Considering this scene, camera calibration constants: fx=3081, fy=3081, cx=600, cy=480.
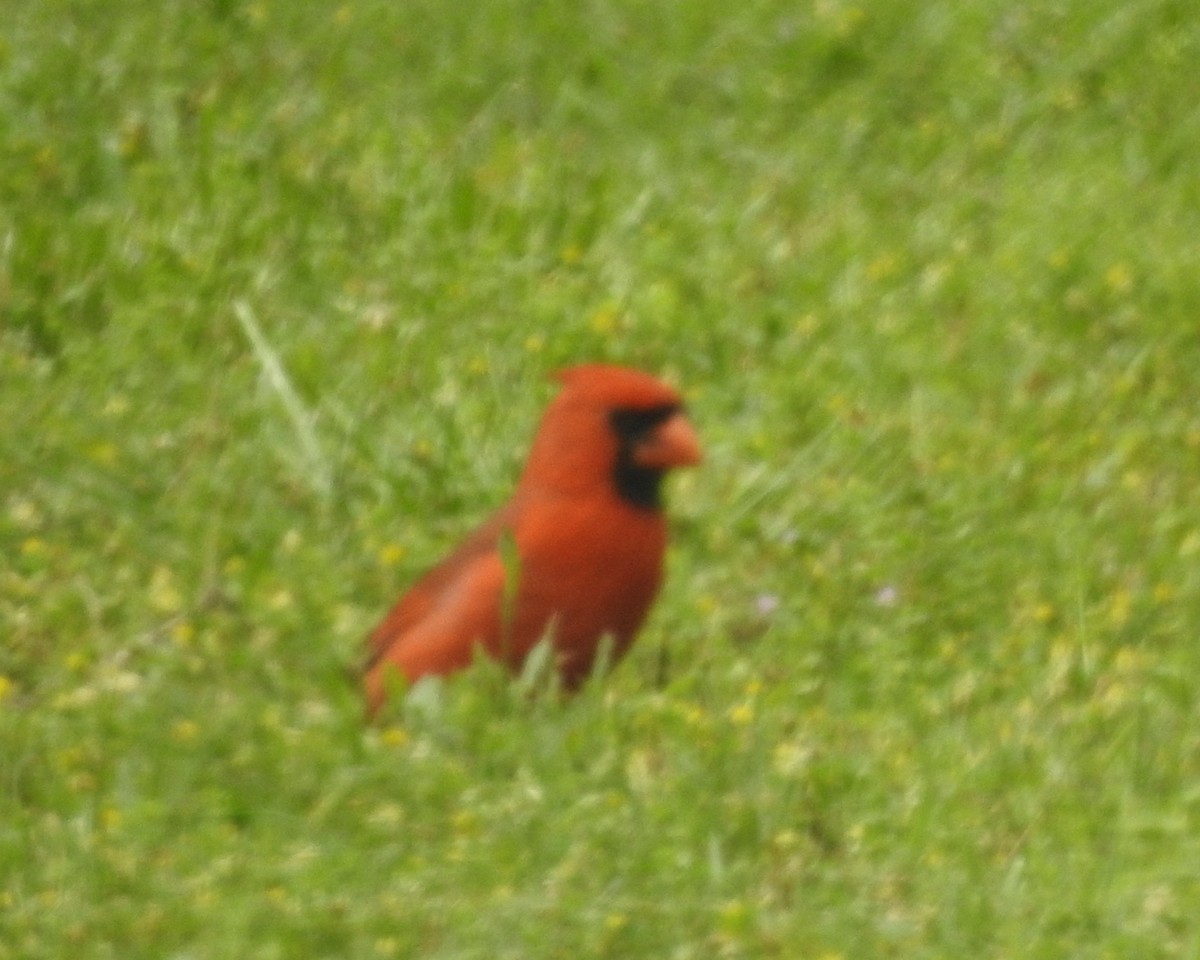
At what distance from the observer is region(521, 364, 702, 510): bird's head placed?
458 cm

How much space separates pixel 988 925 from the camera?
391 cm

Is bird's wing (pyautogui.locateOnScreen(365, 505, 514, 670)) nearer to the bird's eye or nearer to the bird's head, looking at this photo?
the bird's head

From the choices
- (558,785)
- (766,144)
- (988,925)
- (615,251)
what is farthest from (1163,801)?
(766,144)

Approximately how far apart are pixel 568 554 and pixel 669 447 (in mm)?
229

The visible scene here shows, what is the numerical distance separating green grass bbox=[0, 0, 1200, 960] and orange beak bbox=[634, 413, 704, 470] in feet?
1.18

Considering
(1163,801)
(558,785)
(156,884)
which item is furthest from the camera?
(1163,801)

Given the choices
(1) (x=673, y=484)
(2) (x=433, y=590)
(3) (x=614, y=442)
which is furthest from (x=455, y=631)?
(1) (x=673, y=484)

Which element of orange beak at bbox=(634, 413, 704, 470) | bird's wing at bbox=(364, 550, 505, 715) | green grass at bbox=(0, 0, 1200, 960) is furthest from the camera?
orange beak at bbox=(634, 413, 704, 470)

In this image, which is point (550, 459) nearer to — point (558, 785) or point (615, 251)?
point (558, 785)

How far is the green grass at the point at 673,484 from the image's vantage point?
394 centimetres

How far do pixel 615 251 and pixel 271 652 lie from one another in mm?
1825

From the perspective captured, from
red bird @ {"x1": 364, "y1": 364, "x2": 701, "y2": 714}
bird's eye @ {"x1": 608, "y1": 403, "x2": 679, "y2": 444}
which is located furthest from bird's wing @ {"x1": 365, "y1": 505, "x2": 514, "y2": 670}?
bird's eye @ {"x1": 608, "y1": 403, "x2": 679, "y2": 444}

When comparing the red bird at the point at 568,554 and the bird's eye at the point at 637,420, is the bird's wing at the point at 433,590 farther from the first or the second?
the bird's eye at the point at 637,420

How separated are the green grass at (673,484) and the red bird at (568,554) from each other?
0.40 feet
